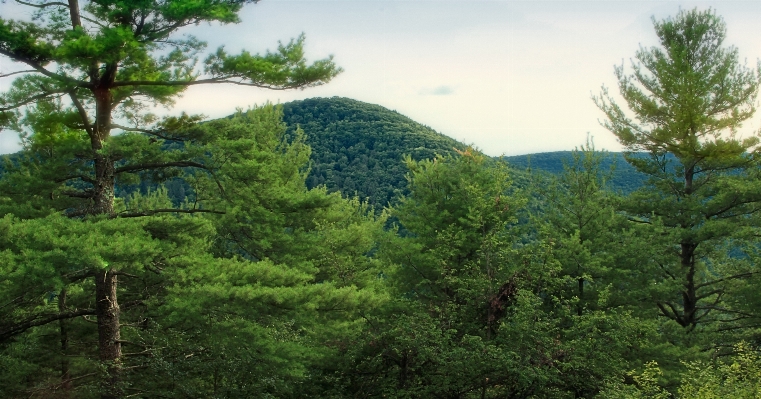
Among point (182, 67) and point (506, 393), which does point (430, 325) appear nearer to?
point (506, 393)

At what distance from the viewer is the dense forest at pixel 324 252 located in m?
8.02

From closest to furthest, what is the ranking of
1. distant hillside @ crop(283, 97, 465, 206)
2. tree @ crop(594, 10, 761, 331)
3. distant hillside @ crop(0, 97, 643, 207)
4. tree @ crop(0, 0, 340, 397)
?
1. tree @ crop(0, 0, 340, 397)
2. tree @ crop(594, 10, 761, 331)
3. distant hillside @ crop(0, 97, 643, 207)
4. distant hillside @ crop(283, 97, 465, 206)

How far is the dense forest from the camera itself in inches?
316

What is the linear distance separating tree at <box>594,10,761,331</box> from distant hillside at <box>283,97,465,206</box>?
94.3 feet

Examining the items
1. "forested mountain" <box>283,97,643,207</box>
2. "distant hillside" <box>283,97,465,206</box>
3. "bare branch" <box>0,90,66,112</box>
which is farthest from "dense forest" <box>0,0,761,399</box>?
"distant hillside" <box>283,97,465,206</box>

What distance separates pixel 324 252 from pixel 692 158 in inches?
395

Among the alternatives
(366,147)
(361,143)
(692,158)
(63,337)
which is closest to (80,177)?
(63,337)

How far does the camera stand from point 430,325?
1049 cm

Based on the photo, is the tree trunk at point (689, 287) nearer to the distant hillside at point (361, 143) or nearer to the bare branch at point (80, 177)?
the bare branch at point (80, 177)

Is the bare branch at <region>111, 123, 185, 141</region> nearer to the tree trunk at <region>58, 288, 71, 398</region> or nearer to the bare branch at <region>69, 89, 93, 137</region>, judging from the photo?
the bare branch at <region>69, 89, 93, 137</region>

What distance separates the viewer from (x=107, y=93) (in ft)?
27.9

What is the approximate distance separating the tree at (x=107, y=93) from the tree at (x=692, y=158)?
984cm

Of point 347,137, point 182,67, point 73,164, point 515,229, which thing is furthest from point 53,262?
point 347,137

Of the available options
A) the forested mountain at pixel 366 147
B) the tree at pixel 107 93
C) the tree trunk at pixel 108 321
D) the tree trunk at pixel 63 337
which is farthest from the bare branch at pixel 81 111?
the forested mountain at pixel 366 147
